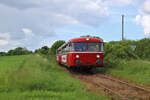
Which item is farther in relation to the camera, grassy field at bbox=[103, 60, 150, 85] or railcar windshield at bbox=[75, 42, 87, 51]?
railcar windshield at bbox=[75, 42, 87, 51]

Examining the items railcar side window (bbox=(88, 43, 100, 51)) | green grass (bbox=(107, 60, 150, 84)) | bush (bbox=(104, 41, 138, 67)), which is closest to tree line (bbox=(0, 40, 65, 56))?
bush (bbox=(104, 41, 138, 67))

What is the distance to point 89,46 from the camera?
15.2m

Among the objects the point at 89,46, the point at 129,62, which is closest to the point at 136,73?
the point at 129,62

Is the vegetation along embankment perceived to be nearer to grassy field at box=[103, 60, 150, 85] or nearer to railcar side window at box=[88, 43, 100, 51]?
grassy field at box=[103, 60, 150, 85]

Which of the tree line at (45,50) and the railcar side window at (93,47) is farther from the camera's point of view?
the tree line at (45,50)

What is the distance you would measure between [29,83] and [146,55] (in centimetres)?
1502

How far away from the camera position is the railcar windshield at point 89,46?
15.0 m

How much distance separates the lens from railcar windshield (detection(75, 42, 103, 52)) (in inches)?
589

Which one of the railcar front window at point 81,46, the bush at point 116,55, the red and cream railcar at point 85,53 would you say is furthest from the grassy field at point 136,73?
the railcar front window at point 81,46

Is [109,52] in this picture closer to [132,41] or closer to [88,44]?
[88,44]

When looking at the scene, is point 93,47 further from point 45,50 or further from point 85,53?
point 45,50

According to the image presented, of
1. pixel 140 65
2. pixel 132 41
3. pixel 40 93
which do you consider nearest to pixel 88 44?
pixel 140 65

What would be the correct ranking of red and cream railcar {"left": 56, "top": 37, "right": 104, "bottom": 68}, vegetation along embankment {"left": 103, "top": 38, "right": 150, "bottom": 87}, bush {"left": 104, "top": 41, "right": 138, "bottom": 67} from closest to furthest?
vegetation along embankment {"left": 103, "top": 38, "right": 150, "bottom": 87}
red and cream railcar {"left": 56, "top": 37, "right": 104, "bottom": 68}
bush {"left": 104, "top": 41, "right": 138, "bottom": 67}

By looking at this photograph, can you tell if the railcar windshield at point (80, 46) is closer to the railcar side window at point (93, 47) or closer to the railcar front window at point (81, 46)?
the railcar front window at point (81, 46)
